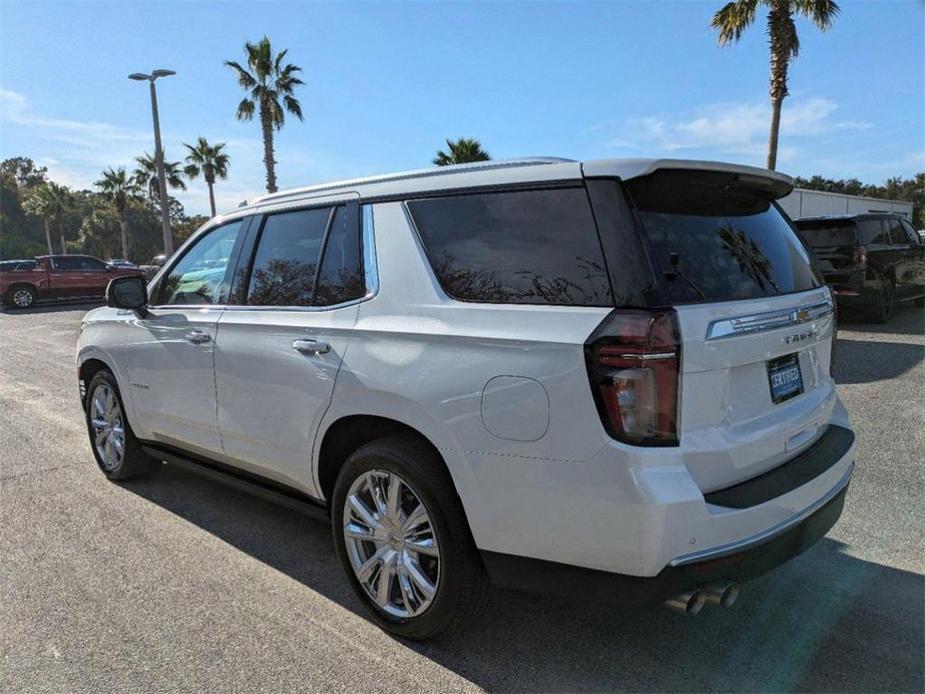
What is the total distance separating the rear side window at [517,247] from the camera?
7.51ft

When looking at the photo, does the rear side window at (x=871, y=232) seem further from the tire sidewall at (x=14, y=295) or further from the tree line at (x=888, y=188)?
the tree line at (x=888, y=188)

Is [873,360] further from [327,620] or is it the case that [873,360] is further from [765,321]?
[327,620]

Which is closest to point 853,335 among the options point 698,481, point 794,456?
point 794,456

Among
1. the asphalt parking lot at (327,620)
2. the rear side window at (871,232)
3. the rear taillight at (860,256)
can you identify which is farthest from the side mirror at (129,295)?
the rear side window at (871,232)

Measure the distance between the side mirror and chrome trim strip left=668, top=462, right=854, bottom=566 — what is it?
143 inches

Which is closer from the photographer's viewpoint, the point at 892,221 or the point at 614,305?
the point at 614,305

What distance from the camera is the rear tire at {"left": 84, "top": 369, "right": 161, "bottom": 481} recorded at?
469 cm

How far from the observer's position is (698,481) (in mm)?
2213

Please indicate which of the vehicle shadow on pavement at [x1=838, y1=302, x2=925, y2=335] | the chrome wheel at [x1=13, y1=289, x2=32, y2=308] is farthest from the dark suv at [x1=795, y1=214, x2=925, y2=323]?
the chrome wheel at [x1=13, y1=289, x2=32, y2=308]

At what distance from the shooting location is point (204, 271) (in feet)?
13.3

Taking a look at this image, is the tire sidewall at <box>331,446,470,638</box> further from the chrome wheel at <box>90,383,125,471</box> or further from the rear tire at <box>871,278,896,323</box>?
the rear tire at <box>871,278,896,323</box>

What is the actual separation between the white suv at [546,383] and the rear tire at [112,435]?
165cm

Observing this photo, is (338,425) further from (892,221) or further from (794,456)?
(892,221)

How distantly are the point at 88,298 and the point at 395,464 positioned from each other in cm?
2604
